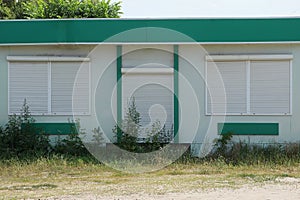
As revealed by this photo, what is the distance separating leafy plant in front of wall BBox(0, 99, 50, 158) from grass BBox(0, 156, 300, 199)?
28.6 inches

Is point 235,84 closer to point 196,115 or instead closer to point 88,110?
point 196,115

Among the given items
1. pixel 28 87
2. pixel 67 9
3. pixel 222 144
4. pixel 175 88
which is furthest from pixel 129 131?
pixel 67 9

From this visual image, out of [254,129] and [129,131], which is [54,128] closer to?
[129,131]

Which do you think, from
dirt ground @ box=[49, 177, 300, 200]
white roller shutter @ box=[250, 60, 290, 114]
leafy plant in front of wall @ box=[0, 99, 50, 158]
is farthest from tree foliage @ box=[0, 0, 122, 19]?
dirt ground @ box=[49, 177, 300, 200]

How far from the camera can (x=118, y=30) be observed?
50.9ft

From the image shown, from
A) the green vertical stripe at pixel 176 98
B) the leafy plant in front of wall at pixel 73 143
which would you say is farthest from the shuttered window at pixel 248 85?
the leafy plant in front of wall at pixel 73 143

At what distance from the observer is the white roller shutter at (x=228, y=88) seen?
15547 millimetres

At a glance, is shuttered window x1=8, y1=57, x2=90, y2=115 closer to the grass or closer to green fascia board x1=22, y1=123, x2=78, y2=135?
green fascia board x1=22, y1=123, x2=78, y2=135

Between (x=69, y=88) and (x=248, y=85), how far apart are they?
4.76 meters

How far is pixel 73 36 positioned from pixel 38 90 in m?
1.73

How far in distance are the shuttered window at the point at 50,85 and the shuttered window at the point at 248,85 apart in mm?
3369

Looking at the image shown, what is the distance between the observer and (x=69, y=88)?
1572cm

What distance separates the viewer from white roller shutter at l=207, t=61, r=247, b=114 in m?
15.5

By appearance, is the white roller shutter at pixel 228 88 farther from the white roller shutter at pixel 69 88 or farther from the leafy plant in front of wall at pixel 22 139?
the leafy plant in front of wall at pixel 22 139
